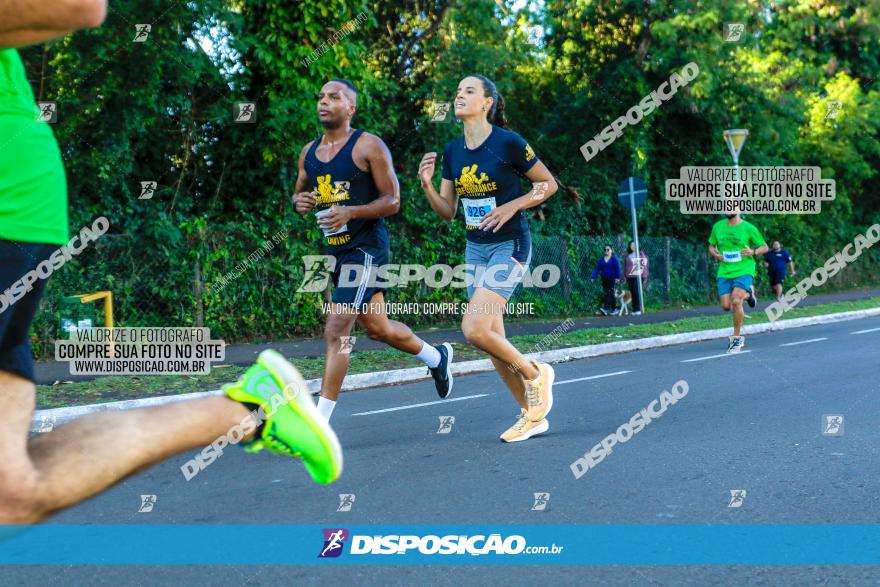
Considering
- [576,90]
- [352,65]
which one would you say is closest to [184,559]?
[352,65]

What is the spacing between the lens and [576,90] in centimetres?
2475

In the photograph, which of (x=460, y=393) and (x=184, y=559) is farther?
(x=460, y=393)

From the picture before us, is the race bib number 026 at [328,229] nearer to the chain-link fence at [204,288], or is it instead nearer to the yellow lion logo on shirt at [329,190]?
the yellow lion logo on shirt at [329,190]

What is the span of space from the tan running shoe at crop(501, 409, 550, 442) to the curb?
133 centimetres

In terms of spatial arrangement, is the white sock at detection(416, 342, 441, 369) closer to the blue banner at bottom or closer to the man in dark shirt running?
the blue banner at bottom

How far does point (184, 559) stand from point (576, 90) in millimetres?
22397

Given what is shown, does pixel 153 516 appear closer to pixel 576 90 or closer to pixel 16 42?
pixel 16 42

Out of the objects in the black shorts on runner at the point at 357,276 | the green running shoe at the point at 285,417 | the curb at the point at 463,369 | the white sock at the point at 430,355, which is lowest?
the curb at the point at 463,369

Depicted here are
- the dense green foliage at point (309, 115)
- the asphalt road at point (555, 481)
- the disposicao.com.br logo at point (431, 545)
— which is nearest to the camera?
the asphalt road at point (555, 481)

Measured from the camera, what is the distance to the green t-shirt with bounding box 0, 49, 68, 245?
223cm

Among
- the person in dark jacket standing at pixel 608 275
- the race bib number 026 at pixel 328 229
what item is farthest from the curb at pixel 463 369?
the person in dark jacket standing at pixel 608 275

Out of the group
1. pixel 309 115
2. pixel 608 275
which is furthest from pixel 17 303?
pixel 608 275

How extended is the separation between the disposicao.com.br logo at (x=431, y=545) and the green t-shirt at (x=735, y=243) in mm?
9692

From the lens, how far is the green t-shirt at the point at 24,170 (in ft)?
7.31
